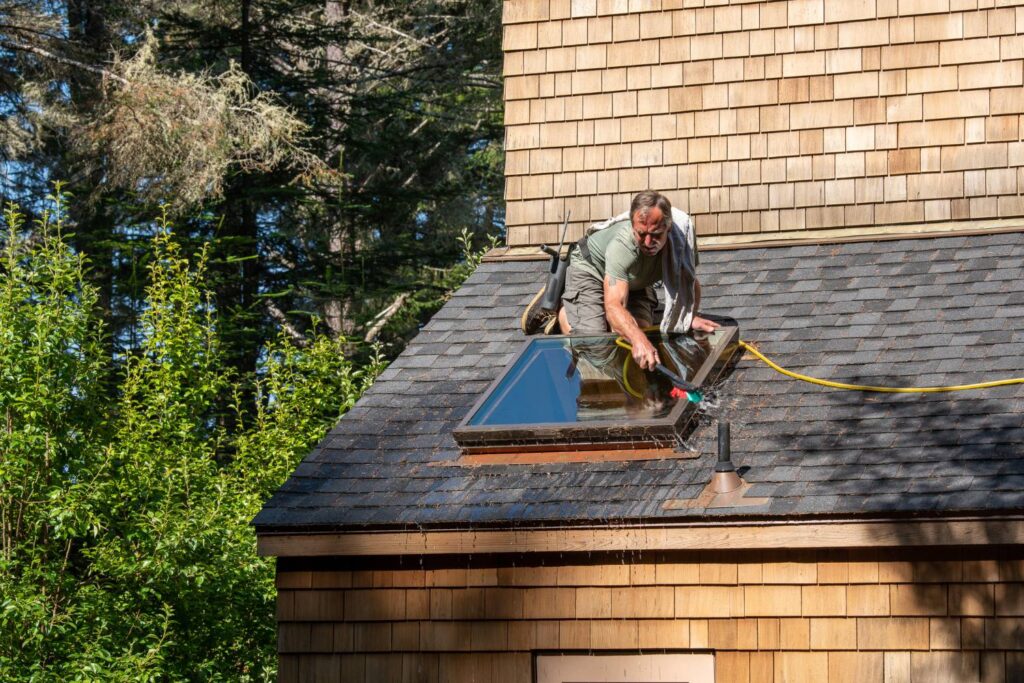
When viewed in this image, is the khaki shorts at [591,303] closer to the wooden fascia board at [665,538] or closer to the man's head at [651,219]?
the man's head at [651,219]

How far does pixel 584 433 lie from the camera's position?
866cm

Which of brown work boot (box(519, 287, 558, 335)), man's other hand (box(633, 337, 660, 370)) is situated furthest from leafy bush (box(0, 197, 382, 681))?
man's other hand (box(633, 337, 660, 370))

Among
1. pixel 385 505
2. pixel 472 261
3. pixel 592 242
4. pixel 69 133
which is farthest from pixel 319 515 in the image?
pixel 69 133

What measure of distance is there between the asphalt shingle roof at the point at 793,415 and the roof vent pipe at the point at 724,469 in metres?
Result: 0.12

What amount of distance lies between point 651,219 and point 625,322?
65 cm

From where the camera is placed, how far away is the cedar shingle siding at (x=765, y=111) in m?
10.9

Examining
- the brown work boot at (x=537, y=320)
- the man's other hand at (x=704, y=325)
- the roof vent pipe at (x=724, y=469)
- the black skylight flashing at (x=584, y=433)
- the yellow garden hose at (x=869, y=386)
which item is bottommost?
the roof vent pipe at (x=724, y=469)

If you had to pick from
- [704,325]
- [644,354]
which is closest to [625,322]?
[644,354]

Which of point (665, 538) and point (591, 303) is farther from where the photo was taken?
point (591, 303)

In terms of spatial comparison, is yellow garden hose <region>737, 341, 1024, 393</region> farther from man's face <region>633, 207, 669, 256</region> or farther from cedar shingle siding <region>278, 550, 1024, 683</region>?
cedar shingle siding <region>278, 550, 1024, 683</region>

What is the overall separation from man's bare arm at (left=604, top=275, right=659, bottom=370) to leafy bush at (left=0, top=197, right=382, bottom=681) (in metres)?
3.69

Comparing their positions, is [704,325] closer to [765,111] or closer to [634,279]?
[634,279]

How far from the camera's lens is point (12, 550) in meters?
10.3

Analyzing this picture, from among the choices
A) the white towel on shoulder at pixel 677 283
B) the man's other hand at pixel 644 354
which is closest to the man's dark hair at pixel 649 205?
the white towel on shoulder at pixel 677 283
